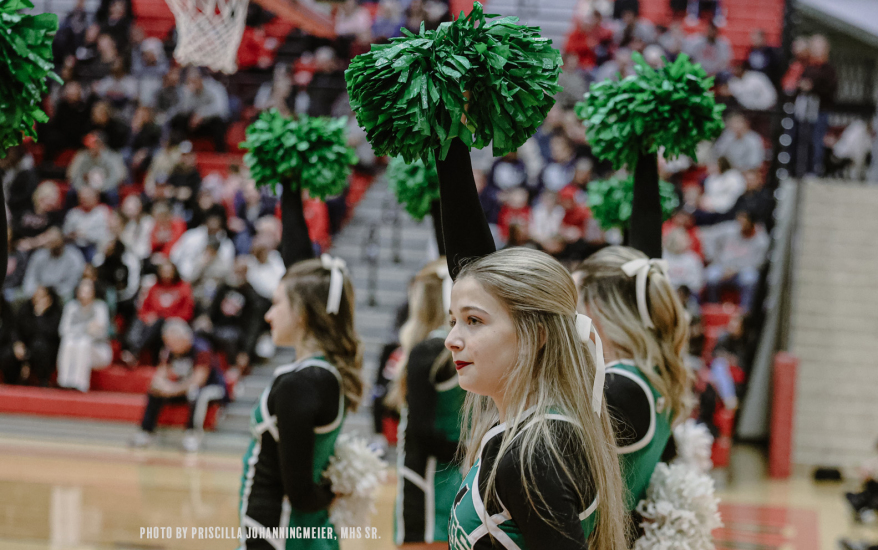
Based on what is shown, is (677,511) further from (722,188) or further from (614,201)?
(722,188)

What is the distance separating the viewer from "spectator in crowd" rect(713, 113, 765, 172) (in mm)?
Result: 9242

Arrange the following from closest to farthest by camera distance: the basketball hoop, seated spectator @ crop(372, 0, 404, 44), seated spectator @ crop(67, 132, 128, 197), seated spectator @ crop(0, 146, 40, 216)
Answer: the basketball hoop, seated spectator @ crop(0, 146, 40, 216), seated spectator @ crop(67, 132, 128, 197), seated spectator @ crop(372, 0, 404, 44)

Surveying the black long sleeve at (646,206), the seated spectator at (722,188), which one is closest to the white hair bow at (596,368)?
the black long sleeve at (646,206)

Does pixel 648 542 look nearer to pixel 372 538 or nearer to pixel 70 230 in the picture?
pixel 372 538

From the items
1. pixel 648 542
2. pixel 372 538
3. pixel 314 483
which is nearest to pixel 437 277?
pixel 314 483

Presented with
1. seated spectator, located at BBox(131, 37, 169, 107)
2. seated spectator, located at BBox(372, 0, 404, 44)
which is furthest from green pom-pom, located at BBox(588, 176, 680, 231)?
seated spectator, located at BBox(131, 37, 169, 107)

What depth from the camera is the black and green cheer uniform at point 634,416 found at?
78.3 inches

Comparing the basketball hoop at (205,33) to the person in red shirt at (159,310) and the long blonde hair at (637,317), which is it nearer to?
the person in red shirt at (159,310)

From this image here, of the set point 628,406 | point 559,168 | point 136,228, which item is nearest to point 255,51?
point 136,228

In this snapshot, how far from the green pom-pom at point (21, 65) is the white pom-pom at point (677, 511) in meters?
1.83

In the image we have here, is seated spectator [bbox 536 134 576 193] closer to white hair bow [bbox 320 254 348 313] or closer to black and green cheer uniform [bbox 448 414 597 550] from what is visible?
white hair bow [bbox 320 254 348 313]

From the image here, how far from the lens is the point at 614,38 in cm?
1084

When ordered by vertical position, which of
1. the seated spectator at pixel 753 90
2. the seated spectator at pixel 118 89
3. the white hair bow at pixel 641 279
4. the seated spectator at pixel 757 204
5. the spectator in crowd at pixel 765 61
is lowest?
the white hair bow at pixel 641 279

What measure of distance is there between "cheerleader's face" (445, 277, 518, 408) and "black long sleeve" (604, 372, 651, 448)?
24.3 inches
